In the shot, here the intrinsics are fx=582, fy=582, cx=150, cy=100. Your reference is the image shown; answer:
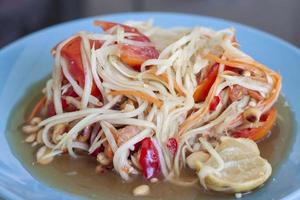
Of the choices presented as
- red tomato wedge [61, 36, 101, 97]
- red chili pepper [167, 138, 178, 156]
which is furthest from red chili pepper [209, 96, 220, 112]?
red tomato wedge [61, 36, 101, 97]

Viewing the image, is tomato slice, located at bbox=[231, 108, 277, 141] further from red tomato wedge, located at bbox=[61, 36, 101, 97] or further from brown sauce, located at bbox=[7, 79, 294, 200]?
red tomato wedge, located at bbox=[61, 36, 101, 97]

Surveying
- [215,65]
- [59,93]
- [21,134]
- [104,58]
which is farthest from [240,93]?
[21,134]

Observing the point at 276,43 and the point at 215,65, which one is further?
the point at 276,43

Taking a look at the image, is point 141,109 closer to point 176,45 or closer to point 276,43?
point 176,45

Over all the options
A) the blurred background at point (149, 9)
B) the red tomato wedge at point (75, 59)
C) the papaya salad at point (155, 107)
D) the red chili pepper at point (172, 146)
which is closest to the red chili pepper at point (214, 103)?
the papaya salad at point (155, 107)

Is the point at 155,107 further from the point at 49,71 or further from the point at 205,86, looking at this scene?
the point at 49,71

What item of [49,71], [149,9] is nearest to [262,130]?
[49,71]

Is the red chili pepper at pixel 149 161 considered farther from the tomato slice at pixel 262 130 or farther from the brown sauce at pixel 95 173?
the tomato slice at pixel 262 130
